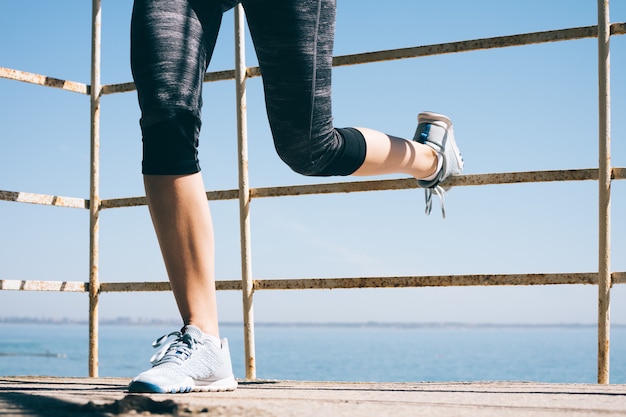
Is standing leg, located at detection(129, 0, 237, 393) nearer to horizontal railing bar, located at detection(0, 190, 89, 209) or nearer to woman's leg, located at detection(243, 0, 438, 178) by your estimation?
woman's leg, located at detection(243, 0, 438, 178)

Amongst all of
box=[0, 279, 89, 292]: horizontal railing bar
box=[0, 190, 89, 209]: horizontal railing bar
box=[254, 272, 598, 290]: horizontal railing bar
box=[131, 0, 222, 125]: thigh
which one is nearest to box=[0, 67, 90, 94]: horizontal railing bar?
box=[0, 190, 89, 209]: horizontal railing bar

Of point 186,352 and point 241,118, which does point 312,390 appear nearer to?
point 186,352

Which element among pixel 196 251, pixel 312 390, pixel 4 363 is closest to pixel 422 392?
pixel 312 390

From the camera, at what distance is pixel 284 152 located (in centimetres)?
171

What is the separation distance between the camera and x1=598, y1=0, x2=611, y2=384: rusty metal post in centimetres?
211

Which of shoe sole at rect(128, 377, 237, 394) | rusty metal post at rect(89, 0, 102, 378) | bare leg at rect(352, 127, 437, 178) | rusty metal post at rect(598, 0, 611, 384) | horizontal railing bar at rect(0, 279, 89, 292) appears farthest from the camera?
rusty metal post at rect(89, 0, 102, 378)

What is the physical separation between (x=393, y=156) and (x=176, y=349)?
75cm

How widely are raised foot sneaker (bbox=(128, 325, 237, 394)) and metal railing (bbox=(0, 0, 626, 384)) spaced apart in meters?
0.83

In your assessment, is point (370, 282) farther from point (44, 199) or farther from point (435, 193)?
point (44, 199)

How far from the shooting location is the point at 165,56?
1.53 meters

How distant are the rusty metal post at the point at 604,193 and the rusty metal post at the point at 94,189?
5.73 feet

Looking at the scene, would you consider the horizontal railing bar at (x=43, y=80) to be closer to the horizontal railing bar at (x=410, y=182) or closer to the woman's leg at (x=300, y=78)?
the horizontal railing bar at (x=410, y=182)

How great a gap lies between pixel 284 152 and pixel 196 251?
294 millimetres

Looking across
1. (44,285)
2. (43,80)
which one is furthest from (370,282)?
(43,80)
